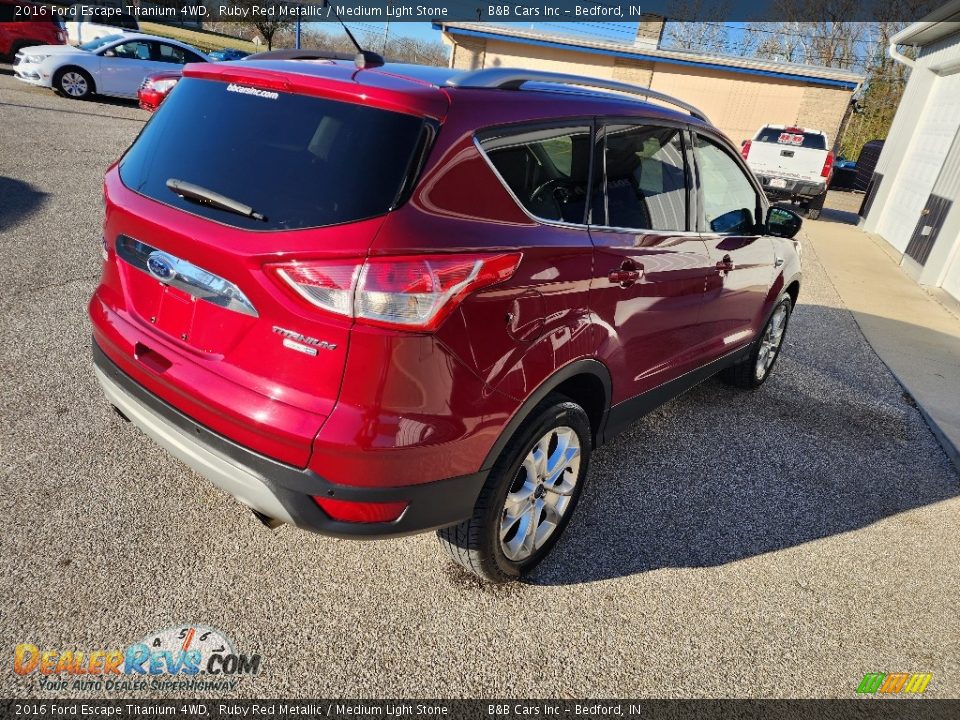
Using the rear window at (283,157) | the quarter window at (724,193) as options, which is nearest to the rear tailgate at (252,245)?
the rear window at (283,157)

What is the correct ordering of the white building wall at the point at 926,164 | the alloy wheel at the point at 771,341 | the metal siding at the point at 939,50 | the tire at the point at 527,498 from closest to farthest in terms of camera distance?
the tire at the point at 527,498
the alloy wheel at the point at 771,341
the white building wall at the point at 926,164
the metal siding at the point at 939,50

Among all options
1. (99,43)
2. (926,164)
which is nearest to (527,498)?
(926,164)

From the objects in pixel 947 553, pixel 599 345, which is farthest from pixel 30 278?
pixel 947 553

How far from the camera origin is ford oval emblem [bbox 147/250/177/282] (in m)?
2.16

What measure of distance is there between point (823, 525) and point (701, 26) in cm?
4650

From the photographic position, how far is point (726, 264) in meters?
3.71

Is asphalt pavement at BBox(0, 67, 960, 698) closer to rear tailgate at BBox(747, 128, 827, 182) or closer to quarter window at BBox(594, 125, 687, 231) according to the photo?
quarter window at BBox(594, 125, 687, 231)

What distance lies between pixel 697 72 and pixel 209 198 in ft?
84.6

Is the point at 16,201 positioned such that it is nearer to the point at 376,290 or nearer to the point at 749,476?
the point at 376,290

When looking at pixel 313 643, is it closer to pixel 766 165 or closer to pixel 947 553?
pixel 947 553

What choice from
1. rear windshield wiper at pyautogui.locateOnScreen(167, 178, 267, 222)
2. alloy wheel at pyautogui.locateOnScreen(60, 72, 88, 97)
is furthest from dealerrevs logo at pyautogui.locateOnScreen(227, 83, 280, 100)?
alloy wheel at pyautogui.locateOnScreen(60, 72, 88, 97)

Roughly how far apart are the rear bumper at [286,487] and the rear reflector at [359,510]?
0.02 meters

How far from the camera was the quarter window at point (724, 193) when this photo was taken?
353cm

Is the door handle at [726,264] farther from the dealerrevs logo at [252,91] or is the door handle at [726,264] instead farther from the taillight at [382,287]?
the dealerrevs logo at [252,91]
